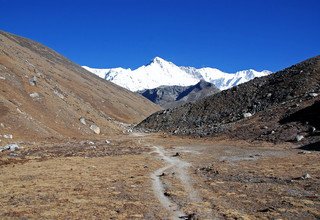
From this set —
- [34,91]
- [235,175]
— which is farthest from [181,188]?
[34,91]

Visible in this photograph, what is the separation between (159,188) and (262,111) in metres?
77.5

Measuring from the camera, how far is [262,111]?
104 m

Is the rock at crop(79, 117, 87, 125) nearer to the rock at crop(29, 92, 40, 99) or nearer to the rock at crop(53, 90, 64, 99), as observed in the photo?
the rock at crop(29, 92, 40, 99)

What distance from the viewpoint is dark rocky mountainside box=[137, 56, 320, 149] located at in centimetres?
7988

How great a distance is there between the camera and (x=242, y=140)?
81.4 m

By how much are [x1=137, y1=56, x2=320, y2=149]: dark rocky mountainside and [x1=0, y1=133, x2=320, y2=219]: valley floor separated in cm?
2852

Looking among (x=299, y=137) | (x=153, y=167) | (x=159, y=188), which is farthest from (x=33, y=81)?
(x=159, y=188)

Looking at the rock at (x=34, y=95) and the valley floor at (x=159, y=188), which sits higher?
the rock at (x=34, y=95)

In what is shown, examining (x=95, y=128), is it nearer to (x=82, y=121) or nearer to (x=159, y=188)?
(x=82, y=121)

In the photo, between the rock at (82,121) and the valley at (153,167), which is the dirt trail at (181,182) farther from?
the rock at (82,121)

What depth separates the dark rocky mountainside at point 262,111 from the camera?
7988 centimetres

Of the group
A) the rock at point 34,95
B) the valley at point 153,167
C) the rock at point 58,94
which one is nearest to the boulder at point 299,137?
the valley at point 153,167

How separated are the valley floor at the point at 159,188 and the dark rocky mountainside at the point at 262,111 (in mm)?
28521

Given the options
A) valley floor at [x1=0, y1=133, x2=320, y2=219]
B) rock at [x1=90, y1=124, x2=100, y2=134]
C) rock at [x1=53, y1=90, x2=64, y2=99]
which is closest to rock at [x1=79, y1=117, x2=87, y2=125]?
rock at [x1=90, y1=124, x2=100, y2=134]
